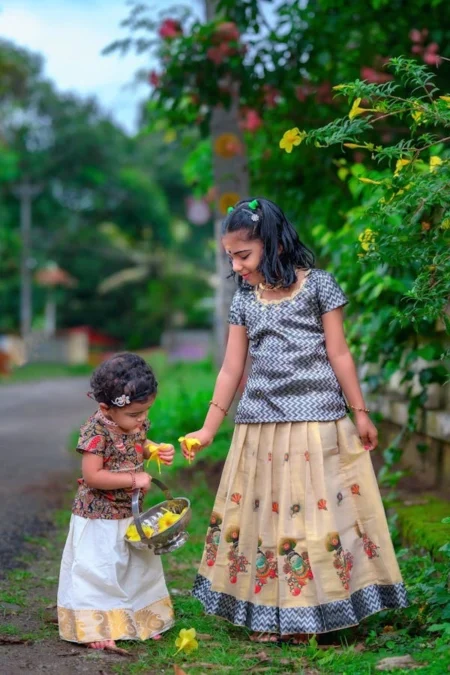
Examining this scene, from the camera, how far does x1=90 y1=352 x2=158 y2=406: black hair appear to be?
11.6 feet

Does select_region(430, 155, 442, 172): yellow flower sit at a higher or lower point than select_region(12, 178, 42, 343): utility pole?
lower

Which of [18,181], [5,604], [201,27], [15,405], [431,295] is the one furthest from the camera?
[18,181]

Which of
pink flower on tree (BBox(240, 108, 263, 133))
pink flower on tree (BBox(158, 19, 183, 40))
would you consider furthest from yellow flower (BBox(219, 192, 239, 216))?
pink flower on tree (BBox(158, 19, 183, 40))

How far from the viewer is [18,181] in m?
35.4

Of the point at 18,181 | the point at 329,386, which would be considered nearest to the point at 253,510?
the point at 329,386

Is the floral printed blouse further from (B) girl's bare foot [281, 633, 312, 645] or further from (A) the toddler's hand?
(B) girl's bare foot [281, 633, 312, 645]

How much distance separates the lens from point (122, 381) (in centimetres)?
355

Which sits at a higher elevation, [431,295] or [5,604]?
[431,295]

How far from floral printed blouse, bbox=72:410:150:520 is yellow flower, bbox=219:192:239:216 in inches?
163

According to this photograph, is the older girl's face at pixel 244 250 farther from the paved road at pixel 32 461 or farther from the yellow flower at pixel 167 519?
the paved road at pixel 32 461

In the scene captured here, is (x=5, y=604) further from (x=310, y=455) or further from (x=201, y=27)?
(x=201, y=27)

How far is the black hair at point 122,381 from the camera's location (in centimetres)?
355

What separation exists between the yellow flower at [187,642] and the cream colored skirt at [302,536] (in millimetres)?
223

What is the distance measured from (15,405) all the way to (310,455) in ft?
42.5
